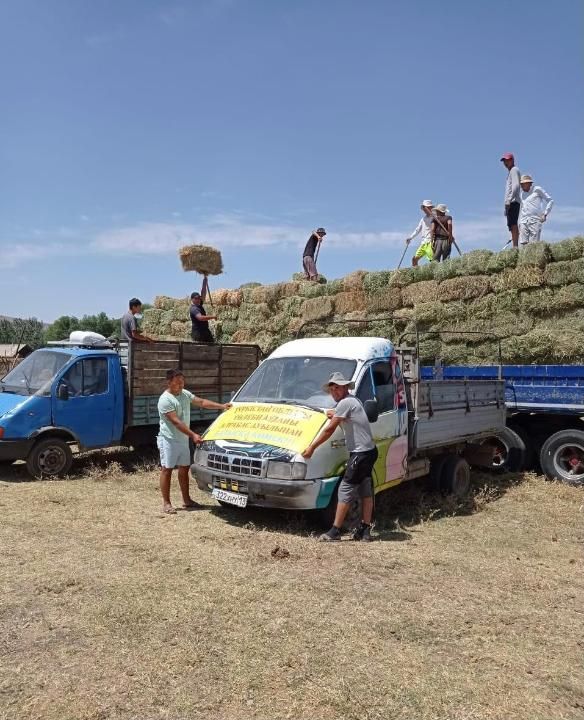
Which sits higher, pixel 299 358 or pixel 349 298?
pixel 349 298

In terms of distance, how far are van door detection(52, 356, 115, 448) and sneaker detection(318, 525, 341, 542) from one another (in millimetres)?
4689

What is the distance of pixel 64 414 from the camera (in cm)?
895

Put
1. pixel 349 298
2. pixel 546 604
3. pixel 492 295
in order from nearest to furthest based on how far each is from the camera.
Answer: pixel 546 604 → pixel 492 295 → pixel 349 298

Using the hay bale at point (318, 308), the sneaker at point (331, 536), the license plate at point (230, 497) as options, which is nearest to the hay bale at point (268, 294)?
the hay bale at point (318, 308)

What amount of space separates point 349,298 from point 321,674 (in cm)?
1033

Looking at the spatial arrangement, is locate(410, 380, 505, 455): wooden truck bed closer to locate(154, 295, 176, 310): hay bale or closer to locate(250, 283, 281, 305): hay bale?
locate(250, 283, 281, 305): hay bale

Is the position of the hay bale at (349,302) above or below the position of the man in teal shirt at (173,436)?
above

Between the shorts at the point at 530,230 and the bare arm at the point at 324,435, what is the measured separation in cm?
749

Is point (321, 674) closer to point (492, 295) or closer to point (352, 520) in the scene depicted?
point (352, 520)

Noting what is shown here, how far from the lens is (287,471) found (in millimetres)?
6008

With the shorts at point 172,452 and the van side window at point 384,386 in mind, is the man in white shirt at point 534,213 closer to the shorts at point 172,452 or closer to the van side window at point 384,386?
the van side window at point 384,386

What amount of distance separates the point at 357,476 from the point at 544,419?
485 centimetres

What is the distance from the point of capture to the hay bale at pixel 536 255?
34.0 ft

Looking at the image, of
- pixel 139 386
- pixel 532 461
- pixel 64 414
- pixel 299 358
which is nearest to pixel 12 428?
pixel 64 414
